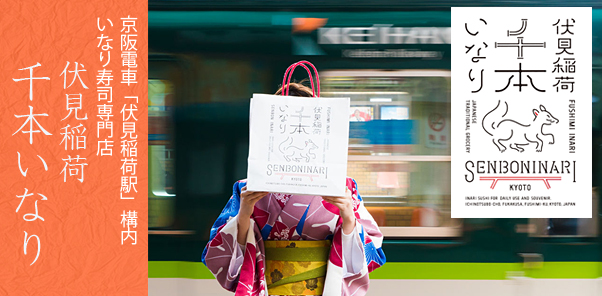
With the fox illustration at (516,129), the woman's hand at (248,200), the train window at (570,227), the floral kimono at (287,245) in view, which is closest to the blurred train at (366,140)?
the train window at (570,227)

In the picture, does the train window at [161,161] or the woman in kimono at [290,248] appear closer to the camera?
the woman in kimono at [290,248]

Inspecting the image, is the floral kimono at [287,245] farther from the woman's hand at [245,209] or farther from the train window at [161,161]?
the train window at [161,161]

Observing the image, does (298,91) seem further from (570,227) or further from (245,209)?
(570,227)

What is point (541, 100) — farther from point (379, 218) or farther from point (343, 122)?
point (343, 122)

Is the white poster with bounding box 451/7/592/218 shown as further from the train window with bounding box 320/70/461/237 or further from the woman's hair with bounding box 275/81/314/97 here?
the woman's hair with bounding box 275/81/314/97

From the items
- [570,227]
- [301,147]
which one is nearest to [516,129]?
[570,227]

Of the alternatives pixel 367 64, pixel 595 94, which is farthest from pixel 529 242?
pixel 367 64

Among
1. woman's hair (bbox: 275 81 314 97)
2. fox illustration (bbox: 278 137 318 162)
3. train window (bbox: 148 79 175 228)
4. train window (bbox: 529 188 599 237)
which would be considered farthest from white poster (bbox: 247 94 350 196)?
train window (bbox: 529 188 599 237)

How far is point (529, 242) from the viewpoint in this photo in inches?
95.7

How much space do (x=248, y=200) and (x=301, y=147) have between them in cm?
23

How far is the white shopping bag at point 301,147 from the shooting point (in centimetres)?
133

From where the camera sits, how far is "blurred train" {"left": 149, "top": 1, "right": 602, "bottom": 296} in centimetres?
244

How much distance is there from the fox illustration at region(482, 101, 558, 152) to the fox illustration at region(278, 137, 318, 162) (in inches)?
58.3

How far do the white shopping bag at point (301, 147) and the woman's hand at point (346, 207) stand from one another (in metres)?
0.04
